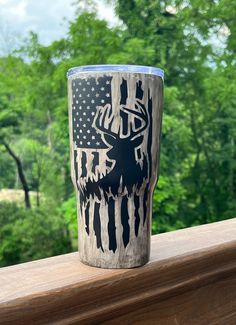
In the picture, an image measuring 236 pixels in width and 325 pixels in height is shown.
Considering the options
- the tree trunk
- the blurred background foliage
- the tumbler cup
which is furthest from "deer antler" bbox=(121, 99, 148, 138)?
the tree trunk

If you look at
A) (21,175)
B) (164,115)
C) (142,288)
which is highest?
(164,115)

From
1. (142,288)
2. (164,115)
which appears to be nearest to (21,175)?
(164,115)

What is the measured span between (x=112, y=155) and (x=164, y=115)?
542cm

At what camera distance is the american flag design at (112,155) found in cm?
35

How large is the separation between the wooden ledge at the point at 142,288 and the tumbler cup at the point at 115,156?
0.02 m

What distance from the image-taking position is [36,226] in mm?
6000

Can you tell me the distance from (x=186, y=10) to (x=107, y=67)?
577cm

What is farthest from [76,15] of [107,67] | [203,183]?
[107,67]

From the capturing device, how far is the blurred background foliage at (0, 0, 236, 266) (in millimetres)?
5598

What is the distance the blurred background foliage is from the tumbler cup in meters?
4.68

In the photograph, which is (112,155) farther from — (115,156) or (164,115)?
(164,115)

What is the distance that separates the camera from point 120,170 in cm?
36

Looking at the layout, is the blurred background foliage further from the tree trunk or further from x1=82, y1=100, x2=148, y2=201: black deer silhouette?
x1=82, y1=100, x2=148, y2=201: black deer silhouette

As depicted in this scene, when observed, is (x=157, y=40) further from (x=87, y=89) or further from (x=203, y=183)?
(x=87, y=89)
